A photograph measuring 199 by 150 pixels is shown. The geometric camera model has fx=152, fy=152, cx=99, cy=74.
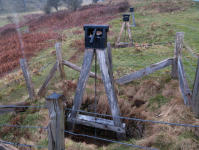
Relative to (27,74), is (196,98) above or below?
below

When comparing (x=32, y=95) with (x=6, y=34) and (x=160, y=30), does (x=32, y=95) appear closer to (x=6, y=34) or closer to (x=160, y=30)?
(x=160, y=30)

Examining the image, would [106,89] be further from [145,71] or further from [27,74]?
[27,74]

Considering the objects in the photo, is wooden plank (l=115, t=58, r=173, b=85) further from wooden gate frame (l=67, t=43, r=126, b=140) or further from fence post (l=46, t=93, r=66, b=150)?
fence post (l=46, t=93, r=66, b=150)

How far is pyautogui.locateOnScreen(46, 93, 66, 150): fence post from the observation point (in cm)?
176

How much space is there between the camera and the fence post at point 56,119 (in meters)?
1.76

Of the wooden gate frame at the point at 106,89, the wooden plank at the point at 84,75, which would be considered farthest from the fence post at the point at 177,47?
the wooden plank at the point at 84,75

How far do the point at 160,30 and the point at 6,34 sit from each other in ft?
50.9

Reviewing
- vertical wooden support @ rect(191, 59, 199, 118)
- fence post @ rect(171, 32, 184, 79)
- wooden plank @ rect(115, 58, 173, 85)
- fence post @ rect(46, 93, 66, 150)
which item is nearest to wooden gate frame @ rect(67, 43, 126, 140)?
fence post @ rect(46, 93, 66, 150)

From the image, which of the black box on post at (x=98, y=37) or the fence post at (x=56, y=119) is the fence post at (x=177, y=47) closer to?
the black box on post at (x=98, y=37)

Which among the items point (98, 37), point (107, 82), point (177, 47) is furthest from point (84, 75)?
point (177, 47)

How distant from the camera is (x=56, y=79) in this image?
18.5ft

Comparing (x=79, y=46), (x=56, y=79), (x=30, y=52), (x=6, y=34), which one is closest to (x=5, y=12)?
(x=6, y=34)

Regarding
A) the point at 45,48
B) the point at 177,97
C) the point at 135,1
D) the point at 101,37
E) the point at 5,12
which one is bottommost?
the point at 177,97

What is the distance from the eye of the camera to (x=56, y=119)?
1.84m
